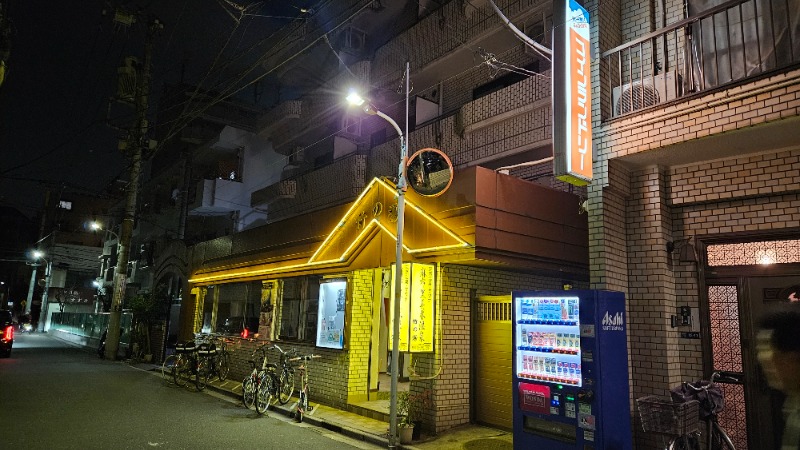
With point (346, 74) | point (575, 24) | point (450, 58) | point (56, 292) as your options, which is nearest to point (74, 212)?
point (56, 292)

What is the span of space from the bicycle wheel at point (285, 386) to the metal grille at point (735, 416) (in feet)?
28.3

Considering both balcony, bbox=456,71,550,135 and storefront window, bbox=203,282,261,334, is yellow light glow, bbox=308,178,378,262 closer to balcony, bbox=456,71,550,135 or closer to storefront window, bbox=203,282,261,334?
balcony, bbox=456,71,550,135

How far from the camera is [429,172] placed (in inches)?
368

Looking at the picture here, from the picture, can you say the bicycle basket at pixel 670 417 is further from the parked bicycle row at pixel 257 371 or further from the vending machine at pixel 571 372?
the parked bicycle row at pixel 257 371

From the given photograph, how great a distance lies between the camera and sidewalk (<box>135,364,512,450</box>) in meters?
8.43

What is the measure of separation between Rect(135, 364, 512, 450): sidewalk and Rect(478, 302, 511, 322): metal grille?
2.05 m

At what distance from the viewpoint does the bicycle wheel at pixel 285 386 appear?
11.9 metres

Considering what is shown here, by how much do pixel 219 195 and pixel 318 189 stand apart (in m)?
9.71

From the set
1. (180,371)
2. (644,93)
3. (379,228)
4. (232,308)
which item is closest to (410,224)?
(379,228)

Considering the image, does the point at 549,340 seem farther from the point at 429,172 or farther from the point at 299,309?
the point at 299,309

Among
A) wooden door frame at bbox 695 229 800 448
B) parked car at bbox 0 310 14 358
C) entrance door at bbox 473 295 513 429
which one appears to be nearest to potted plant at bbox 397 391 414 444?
entrance door at bbox 473 295 513 429

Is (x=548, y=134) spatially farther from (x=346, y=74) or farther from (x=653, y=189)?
(x=346, y=74)

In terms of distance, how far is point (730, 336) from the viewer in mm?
7309

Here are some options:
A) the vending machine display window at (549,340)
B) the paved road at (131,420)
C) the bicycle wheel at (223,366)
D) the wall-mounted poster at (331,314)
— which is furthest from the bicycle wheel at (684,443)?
the bicycle wheel at (223,366)
